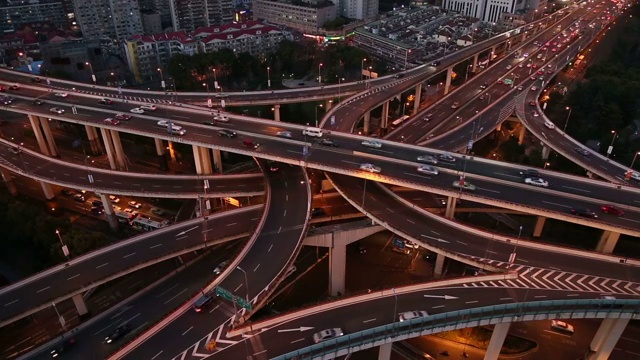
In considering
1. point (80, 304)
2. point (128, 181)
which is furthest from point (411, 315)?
point (128, 181)

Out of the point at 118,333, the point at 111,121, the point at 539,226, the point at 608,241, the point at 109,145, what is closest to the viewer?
the point at 118,333

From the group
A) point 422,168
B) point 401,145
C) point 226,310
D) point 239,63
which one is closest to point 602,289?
point 422,168

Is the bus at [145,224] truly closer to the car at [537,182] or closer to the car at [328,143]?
the car at [328,143]

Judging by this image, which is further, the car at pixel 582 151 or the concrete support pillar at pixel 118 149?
the concrete support pillar at pixel 118 149

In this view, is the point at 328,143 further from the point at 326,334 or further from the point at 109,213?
the point at 109,213

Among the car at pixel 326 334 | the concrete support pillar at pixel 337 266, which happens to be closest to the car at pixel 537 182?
the concrete support pillar at pixel 337 266

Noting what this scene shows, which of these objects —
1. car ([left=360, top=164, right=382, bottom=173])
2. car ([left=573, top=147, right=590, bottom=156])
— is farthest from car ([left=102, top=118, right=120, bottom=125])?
Result: car ([left=573, top=147, right=590, bottom=156])
